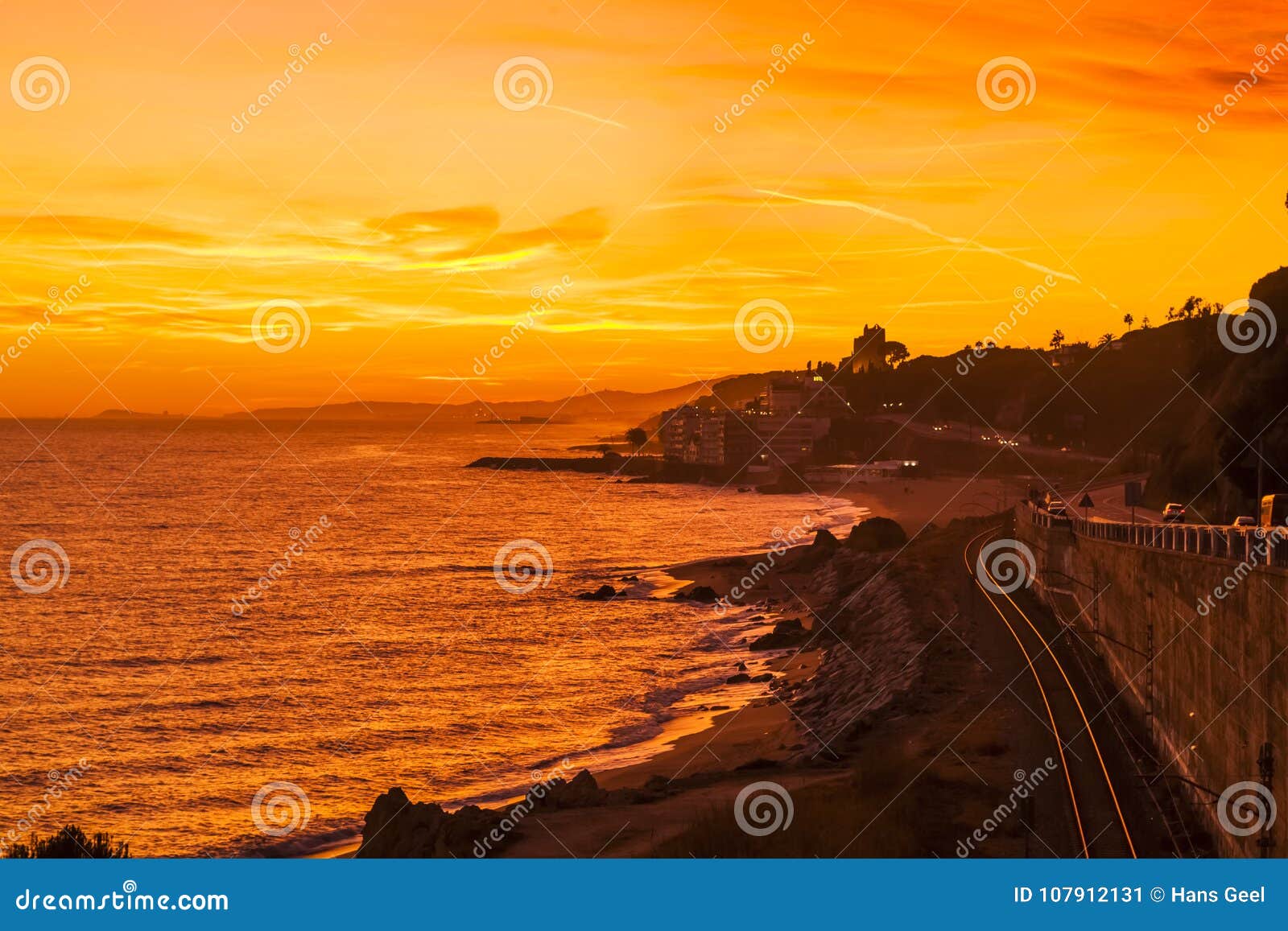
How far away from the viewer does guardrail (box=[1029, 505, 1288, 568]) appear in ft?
49.4

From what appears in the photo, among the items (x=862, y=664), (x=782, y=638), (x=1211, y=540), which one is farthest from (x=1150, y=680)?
(x=782, y=638)

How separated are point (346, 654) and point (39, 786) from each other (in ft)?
60.9

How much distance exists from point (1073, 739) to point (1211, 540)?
618 cm

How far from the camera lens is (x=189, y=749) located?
3475cm

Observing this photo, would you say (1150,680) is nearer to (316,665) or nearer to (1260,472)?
(1260,472)

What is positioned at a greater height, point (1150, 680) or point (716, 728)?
point (716, 728)

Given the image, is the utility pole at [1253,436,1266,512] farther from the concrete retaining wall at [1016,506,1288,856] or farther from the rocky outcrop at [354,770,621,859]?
the rocky outcrop at [354,770,621,859]

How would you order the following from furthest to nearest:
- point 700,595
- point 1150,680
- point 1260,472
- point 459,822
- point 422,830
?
point 700,595 → point 1260,472 → point 1150,680 → point 422,830 → point 459,822

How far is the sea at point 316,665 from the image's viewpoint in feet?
99.2

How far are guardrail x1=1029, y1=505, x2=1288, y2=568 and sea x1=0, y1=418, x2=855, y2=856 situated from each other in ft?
47.4

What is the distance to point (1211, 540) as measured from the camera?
751 inches

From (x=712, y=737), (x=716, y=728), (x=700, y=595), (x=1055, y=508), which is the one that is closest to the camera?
(x=712, y=737)

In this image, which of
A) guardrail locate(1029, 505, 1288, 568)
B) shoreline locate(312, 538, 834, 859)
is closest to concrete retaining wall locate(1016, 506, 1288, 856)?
guardrail locate(1029, 505, 1288, 568)

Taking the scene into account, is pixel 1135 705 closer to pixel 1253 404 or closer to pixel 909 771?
pixel 909 771
